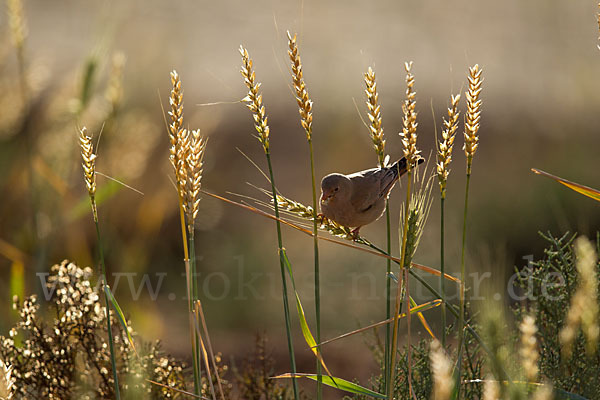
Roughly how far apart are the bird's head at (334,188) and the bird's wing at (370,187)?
0.04 m

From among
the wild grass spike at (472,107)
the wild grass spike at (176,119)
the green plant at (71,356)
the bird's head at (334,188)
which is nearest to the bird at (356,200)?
the bird's head at (334,188)

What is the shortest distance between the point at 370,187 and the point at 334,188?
0.16 meters

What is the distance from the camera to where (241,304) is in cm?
517

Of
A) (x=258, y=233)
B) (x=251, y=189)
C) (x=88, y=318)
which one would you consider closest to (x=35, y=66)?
(x=88, y=318)

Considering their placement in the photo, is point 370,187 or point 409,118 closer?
point 409,118

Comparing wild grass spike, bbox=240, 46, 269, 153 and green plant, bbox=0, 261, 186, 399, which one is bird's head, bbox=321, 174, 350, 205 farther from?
wild grass spike, bbox=240, 46, 269, 153

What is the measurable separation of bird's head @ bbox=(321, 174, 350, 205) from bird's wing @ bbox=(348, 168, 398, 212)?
0.12 feet

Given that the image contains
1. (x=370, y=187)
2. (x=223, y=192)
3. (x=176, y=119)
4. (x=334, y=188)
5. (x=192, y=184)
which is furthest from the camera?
(x=223, y=192)

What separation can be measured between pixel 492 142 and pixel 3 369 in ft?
24.4

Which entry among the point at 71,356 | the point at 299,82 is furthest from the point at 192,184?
the point at 71,356

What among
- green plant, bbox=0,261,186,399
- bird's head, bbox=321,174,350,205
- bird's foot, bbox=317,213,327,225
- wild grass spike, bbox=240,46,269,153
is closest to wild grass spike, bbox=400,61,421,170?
wild grass spike, bbox=240,46,269,153

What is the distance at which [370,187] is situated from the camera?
2215 millimetres

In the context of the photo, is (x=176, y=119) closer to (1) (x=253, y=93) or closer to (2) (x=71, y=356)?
(1) (x=253, y=93)

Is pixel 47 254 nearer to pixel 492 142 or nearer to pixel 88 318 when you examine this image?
pixel 88 318
